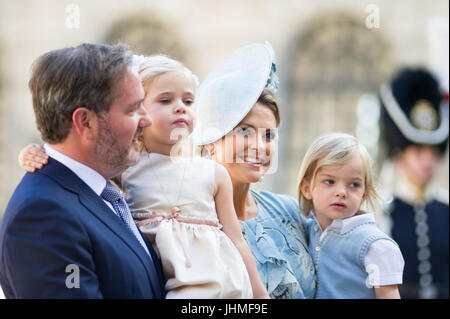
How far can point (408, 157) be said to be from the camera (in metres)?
5.56

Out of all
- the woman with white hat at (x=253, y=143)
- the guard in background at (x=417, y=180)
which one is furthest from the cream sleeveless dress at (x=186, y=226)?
the guard in background at (x=417, y=180)

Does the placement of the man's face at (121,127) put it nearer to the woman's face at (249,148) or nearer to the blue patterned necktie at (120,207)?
the blue patterned necktie at (120,207)

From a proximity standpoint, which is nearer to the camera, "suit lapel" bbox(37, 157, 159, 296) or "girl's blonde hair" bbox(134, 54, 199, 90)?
"suit lapel" bbox(37, 157, 159, 296)

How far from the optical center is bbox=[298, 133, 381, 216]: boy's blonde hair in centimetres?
314

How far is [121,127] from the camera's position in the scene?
8.05ft

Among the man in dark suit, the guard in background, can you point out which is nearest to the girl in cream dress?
the man in dark suit

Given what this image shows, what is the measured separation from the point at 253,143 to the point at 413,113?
330 cm

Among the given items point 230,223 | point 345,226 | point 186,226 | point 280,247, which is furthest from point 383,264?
point 186,226

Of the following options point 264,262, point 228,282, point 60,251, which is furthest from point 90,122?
point 264,262

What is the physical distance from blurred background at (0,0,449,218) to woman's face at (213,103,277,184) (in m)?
7.63

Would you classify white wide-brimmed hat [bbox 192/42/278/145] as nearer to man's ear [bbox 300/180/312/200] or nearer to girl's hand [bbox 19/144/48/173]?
man's ear [bbox 300/180/312/200]

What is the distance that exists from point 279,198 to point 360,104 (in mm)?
8546

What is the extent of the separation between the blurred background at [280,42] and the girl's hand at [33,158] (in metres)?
8.23
